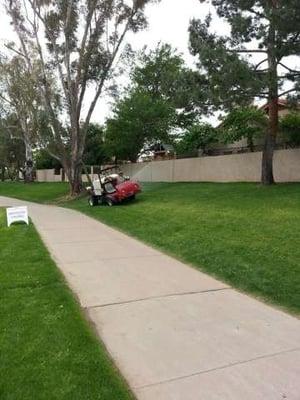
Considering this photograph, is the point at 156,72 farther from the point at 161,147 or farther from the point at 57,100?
the point at 57,100

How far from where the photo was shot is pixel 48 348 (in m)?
4.38

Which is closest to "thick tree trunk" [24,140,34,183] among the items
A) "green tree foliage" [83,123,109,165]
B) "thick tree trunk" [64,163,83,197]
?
"green tree foliage" [83,123,109,165]

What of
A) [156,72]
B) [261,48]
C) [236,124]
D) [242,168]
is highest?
[156,72]

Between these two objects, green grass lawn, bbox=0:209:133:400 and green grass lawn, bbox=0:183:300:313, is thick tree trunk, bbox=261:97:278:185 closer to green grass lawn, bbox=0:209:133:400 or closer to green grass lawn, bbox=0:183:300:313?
green grass lawn, bbox=0:183:300:313

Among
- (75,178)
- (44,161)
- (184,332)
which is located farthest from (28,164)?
(184,332)

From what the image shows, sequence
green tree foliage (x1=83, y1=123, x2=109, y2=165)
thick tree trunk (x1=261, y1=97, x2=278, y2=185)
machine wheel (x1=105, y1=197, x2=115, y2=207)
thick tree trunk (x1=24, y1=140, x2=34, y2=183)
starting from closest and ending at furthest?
thick tree trunk (x1=261, y1=97, x2=278, y2=185)
machine wheel (x1=105, y1=197, x2=115, y2=207)
green tree foliage (x1=83, y1=123, x2=109, y2=165)
thick tree trunk (x1=24, y1=140, x2=34, y2=183)

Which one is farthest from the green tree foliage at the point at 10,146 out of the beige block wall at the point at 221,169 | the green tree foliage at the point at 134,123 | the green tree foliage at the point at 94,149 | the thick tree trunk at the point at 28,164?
the beige block wall at the point at 221,169

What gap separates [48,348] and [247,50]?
13942mm

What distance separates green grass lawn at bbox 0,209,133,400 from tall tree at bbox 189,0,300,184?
30.5 feet

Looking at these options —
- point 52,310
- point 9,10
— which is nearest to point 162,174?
point 9,10

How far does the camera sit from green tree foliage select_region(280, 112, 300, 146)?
64.3 feet

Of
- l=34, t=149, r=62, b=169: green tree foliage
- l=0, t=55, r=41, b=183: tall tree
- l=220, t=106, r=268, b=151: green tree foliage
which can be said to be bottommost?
l=34, t=149, r=62, b=169: green tree foliage

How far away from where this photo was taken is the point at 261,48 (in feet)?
52.5

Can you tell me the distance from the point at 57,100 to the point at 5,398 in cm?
2799
